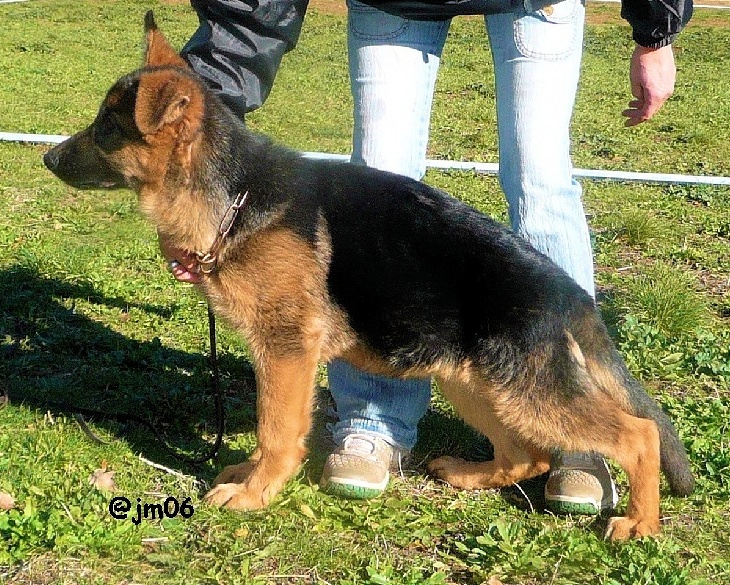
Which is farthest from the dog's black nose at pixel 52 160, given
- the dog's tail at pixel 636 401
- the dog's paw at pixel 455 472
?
the dog's tail at pixel 636 401

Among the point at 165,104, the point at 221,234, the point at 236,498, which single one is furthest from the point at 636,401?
the point at 165,104

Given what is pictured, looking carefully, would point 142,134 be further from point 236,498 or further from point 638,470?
point 638,470

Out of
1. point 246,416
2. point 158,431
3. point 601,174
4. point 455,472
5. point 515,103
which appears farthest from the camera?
point 601,174

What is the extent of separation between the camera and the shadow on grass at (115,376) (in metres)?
4.12

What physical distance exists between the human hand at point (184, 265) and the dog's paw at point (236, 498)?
803mm

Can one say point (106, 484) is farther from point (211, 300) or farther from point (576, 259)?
point (576, 259)

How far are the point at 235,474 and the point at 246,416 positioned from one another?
603mm

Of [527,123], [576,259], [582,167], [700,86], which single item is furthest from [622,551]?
[700,86]

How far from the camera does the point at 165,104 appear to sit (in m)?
3.26

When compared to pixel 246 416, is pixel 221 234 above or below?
above

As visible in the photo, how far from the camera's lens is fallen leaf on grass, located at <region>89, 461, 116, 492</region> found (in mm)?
3519

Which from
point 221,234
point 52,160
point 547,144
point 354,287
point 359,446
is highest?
point 547,144

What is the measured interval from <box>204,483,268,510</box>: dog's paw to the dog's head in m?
1.18

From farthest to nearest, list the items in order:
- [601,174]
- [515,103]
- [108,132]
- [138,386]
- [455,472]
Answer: [601,174] → [138,386] → [455,472] → [515,103] → [108,132]
